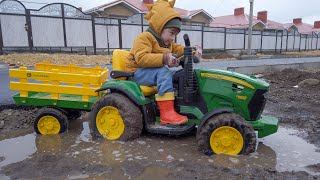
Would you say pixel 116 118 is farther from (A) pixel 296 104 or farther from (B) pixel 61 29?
(B) pixel 61 29

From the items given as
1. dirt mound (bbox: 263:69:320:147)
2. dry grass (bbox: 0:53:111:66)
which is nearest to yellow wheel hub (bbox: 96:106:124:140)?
dirt mound (bbox: 263:69:320:147)

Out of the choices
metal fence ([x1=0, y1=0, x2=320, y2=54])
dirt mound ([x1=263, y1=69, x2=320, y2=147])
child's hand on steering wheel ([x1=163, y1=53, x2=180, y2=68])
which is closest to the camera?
child's hand on steering wheel ([x1=163, y1=53, x2=180, y2=68])

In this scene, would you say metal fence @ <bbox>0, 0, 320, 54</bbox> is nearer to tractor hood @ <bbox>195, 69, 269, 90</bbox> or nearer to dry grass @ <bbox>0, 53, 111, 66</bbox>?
dry grass @ <bbox>0, 53, 111, 66</bbox>

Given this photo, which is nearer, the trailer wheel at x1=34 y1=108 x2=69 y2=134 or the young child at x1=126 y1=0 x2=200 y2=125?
the young child at x1=126 y1=0 x2=200 y2=125

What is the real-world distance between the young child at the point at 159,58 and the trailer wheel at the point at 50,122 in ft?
3.63

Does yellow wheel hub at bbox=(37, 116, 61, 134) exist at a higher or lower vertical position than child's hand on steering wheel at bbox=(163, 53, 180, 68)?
lower

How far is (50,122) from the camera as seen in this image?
3.99 m

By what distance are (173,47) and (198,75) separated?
0.91 meters

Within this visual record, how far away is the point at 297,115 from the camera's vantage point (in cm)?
510

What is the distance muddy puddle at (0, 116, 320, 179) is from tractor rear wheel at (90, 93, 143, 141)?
0.12m

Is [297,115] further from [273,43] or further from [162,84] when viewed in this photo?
[273,43]

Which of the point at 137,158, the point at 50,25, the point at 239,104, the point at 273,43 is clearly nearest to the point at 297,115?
the point at 239,104

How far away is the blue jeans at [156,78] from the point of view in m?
3.50

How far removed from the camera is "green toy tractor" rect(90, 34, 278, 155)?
124 inches
